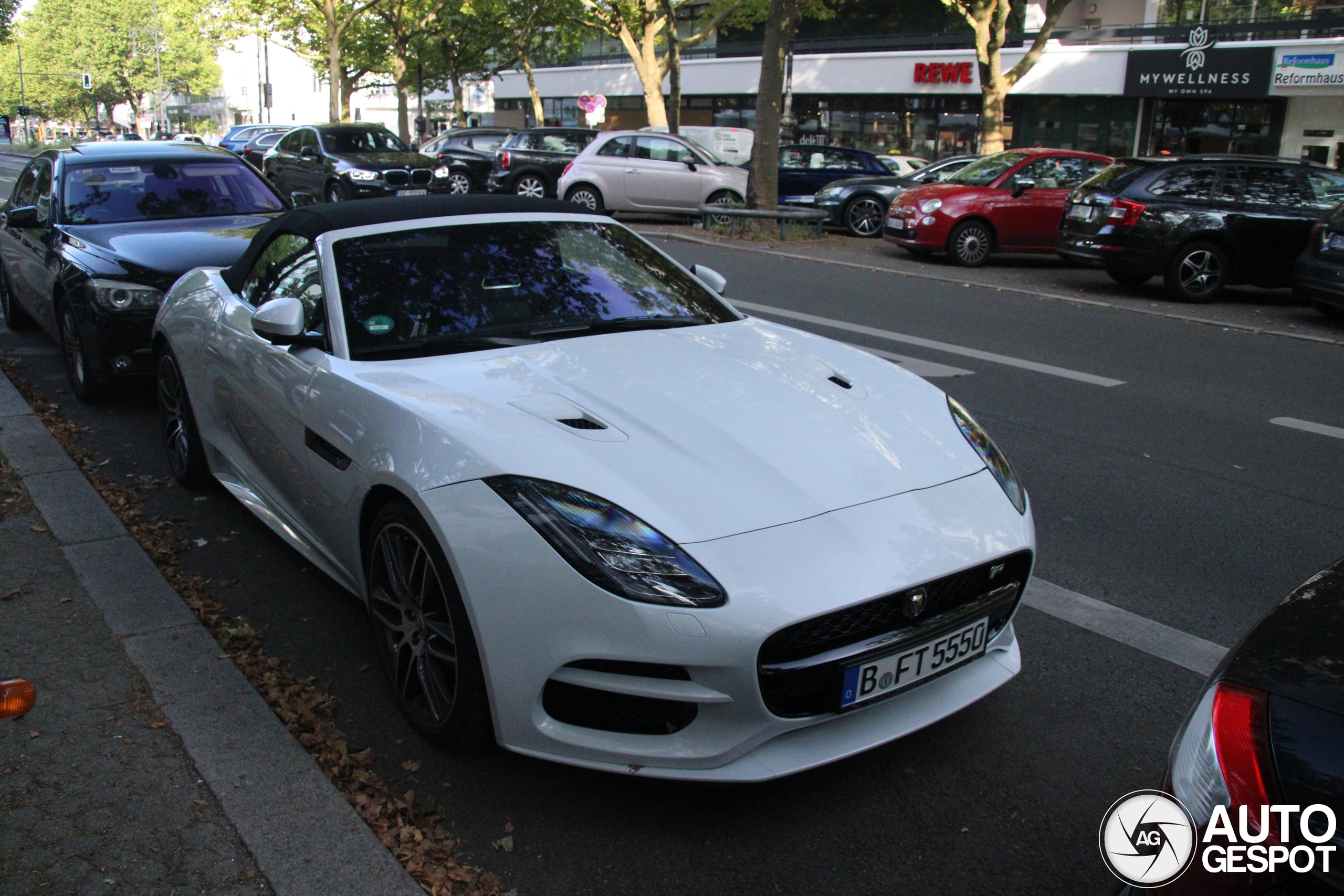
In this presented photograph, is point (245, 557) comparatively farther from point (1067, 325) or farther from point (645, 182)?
point (645, 182)

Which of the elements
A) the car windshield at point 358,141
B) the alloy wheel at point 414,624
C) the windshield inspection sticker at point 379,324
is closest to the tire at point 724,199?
the car windshield at point 358,141

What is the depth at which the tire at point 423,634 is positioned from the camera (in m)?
2.99

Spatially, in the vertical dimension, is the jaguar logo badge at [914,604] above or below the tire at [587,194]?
below

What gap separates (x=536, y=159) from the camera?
24.5m

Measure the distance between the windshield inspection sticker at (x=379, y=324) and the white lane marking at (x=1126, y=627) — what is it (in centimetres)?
235

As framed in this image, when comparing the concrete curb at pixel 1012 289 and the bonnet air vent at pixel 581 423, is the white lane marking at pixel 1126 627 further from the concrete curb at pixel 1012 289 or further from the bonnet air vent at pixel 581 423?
the concrete curb at pixel 1012 289

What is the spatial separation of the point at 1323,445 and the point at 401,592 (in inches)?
225

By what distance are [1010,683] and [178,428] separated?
3.98m

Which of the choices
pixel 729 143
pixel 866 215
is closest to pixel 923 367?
pixel 866 215

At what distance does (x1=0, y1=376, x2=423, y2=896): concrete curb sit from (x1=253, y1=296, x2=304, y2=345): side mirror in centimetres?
104

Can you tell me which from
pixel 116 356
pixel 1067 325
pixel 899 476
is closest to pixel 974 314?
pixel 1067 325

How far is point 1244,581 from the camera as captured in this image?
452 cm

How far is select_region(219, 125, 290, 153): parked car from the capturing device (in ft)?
146

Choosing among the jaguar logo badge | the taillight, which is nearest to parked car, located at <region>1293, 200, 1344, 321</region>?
the taillight
